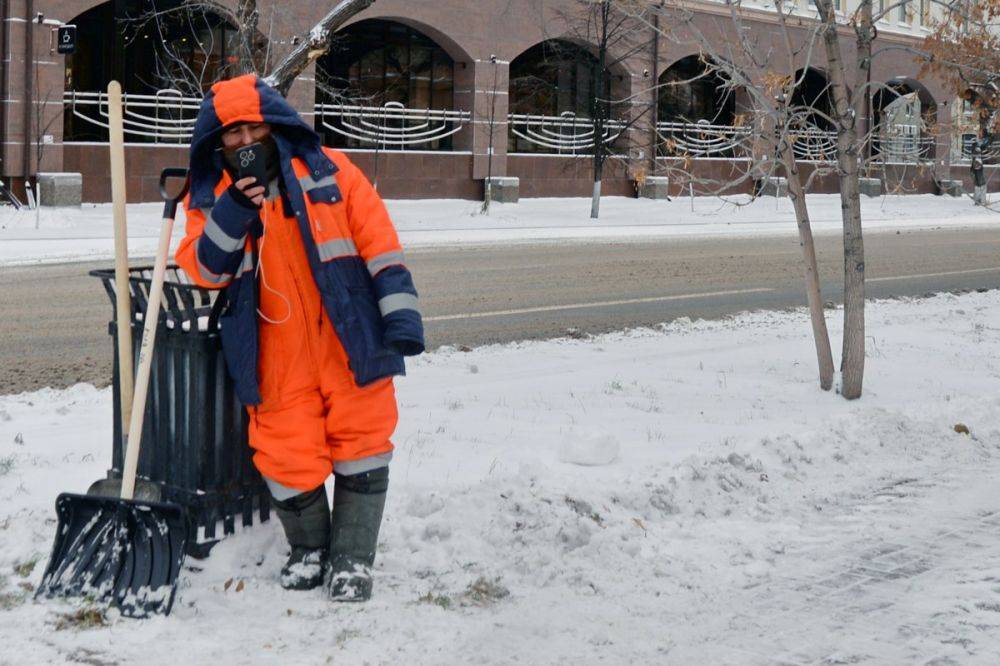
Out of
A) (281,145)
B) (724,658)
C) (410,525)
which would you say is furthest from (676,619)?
(281,145)

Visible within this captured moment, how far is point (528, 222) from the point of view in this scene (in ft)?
92.3

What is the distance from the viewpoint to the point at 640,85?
116ft

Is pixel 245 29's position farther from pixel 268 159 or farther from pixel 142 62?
pixel 142 62

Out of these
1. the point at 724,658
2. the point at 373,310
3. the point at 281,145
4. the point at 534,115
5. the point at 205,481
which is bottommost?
the point at 724,658

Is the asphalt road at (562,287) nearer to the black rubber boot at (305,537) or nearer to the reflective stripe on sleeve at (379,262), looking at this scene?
the black rubber boot at (305,537)

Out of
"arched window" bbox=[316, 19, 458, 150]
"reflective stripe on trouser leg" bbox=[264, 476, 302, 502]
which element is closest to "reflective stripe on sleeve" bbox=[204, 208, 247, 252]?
"reflective stripe on trouser leg" bbox=[264, 476, 302, 502]

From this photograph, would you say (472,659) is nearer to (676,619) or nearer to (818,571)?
(676,619)

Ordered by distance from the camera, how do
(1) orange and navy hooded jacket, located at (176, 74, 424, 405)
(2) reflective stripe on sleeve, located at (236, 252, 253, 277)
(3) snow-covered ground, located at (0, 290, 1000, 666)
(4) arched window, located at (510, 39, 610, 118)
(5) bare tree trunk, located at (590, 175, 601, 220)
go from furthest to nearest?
(4) arched window, located at (510, 39, 610, 118) → (5) bare tree trunk, located at (590, 175, 601, 220) → (2) reflective stripe on sleeve, located at (236, 252, 253, 277) → (1) orange and navy hooded jacket, located at (176, 74, 424, 405) → (3) snow-covered ground, located at (0, 290, 1000, 666)

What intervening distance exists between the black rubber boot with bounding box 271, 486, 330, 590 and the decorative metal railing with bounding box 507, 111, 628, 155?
30072mm

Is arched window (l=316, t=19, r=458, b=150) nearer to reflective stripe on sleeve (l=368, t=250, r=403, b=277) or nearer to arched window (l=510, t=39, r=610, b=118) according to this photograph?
arched window (l=510, t=39, r=610, b=118)

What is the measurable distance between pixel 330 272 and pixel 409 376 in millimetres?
4167

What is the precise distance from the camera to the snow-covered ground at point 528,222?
19.2 metres

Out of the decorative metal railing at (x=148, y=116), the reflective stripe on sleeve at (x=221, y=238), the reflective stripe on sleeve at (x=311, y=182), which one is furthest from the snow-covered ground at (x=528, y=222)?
the reflective stripe on sleeve at (x=221, y=238)

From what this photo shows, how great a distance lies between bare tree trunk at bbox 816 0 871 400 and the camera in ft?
26.2
